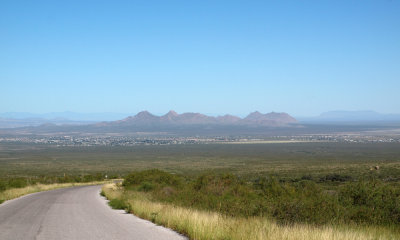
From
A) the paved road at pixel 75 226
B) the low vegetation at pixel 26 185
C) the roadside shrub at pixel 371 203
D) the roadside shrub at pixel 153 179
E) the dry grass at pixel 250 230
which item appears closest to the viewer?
the dry grass at pixel 250 230

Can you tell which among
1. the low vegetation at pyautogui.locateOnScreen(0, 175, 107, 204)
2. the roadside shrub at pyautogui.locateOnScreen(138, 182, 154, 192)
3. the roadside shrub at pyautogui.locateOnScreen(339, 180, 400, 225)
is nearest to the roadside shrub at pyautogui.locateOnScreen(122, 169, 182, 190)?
the roadside shrub at pyautogui.locateOnScreen(138, 182, 154, 192)

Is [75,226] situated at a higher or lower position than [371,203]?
lower

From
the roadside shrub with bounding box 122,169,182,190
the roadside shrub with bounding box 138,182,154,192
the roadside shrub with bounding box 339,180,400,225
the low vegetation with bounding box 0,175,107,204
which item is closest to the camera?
the roadside shrub with bounding box 339,180,400,225

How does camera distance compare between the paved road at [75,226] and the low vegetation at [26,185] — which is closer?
the paved road at [75,226]

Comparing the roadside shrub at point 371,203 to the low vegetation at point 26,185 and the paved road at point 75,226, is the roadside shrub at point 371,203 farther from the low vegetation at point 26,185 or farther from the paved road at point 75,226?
the low vegetation at point 26,185

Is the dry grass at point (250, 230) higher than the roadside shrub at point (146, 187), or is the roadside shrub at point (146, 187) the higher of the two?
the dry grass at point (250, 230)

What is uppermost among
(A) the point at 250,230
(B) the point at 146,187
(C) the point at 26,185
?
(A) the point at 250,230

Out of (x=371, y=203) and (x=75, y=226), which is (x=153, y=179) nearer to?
(x=75, y=226)

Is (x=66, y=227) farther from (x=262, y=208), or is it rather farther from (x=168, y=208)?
(x=262, y=208)

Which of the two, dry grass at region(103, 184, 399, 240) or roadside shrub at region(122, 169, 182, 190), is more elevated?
dry grass at region(103, 184, 399, 240)

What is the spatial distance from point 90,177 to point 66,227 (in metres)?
38.6

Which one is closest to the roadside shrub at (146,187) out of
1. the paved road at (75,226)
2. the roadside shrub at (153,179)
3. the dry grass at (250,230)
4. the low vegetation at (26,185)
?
the roadside shrub at (153,179)

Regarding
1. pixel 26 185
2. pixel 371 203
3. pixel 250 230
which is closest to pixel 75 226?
pixel 250 230

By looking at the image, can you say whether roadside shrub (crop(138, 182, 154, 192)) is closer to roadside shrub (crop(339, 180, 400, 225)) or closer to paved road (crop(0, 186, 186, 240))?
paved road (crop(0, 186, 186, 240))
